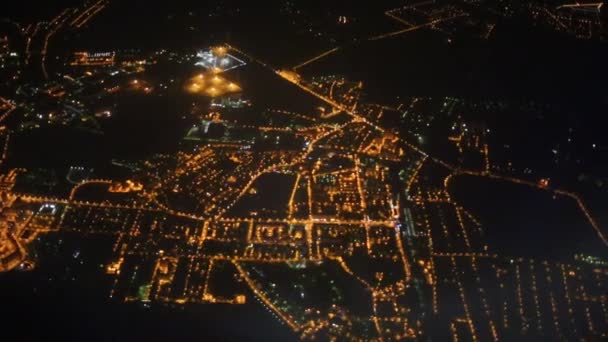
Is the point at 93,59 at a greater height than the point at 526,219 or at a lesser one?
greater

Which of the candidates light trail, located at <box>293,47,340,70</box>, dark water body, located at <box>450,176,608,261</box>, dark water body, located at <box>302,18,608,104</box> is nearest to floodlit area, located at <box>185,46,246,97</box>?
light trail, located at <box>293,47,340,70</box>

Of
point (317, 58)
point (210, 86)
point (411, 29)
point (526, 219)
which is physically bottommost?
point (526, 219)

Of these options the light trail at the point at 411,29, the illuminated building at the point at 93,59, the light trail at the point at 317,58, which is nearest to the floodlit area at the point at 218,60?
the light trail at the point at 317,58

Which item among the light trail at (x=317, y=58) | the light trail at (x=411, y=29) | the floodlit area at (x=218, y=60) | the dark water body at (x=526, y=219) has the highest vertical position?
the light trail at (x=411, y=29)

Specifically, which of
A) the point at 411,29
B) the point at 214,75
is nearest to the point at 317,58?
the point at 214,75

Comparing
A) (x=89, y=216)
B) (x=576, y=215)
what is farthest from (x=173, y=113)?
(x=576, y=215)

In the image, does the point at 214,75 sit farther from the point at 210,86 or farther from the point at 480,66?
the point at 480,66

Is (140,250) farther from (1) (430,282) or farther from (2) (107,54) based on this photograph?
(2) (107,54)

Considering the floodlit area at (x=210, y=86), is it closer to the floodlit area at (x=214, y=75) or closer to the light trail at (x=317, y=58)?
the floodlit area at (x=214, y=75)

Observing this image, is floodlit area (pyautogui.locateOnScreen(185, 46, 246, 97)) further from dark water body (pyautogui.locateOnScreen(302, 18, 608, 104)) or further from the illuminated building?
the illuminated building

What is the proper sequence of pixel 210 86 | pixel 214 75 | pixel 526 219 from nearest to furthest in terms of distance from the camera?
pixel 526 219 → pixel 210 86 → pixel 214 75

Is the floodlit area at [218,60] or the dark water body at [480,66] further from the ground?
the dark water body at [480,66]
